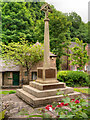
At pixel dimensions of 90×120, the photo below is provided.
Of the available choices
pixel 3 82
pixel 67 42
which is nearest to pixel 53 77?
pixel 3 82

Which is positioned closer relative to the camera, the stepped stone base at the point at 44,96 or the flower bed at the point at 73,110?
the flower bed at the point at 73,110

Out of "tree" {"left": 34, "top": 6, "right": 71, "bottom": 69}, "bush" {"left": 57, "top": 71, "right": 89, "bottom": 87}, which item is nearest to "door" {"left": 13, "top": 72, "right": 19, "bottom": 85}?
"bush" {"left": 57, "top": 71, "right": 89, "bottom": 87}

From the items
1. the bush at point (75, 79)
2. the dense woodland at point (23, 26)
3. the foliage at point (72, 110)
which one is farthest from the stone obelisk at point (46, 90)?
the dense woodland at point (23, 26)

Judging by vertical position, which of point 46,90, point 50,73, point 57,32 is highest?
point 57,32

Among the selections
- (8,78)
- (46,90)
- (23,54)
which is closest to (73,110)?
(46,90)

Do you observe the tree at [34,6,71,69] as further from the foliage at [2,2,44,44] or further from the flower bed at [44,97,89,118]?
the flower bed at [44,97,89,118]

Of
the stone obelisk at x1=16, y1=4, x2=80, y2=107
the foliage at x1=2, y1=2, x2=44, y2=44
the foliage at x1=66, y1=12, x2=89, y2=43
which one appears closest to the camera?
the stone obelisk at x1=16, y1=4, x2=80, y2=107

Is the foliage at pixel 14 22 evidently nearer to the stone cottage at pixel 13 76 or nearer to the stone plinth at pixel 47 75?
the stone cottage at pixel 13 76

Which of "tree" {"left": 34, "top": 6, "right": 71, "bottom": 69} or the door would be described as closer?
the door

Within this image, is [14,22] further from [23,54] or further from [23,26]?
[23,54]

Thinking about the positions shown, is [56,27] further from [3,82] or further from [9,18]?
[3,82]

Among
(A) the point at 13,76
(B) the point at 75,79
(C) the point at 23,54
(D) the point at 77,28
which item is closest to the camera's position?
(C) the point at 23,54

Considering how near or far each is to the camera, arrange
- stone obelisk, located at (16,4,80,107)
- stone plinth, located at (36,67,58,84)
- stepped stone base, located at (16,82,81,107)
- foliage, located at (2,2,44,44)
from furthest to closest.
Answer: foliage, located at (2,2,44,44), stone plinth, located at (36,67,58,84), stone obelisk, located at (16,4,80,107), stepped stone base, located at (16,82,81,107)

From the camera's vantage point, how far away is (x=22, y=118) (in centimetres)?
485
